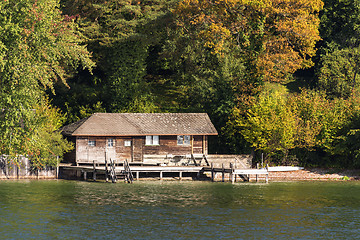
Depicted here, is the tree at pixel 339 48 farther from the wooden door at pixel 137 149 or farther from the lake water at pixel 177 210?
the wooden door at pixel 137 149

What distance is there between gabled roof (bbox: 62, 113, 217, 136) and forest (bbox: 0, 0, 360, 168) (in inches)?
91.1

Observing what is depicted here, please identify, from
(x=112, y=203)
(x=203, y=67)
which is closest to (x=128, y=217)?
(x=112, y=203)

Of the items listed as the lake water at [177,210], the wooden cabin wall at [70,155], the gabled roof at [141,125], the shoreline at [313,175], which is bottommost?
the lake water at [177,210]

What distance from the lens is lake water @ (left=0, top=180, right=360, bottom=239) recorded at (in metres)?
35.7

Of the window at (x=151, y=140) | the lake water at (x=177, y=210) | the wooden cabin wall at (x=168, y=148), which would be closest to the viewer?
the lake water at (x=177, y=210)

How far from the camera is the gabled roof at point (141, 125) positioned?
2437 inches

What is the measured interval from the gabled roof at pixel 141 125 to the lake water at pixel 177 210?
6.49 m

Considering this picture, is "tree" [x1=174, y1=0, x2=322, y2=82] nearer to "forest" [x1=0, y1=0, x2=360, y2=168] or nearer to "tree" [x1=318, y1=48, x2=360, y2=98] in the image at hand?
"forest" [x1=0, y1=0, x2=360, y2=168]

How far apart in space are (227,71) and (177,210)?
2867 cm

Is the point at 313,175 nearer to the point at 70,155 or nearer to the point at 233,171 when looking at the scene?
the point at 233,171

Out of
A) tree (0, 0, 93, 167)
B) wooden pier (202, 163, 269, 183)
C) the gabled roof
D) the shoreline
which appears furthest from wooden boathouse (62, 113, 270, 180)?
tree (0, 0, 93, 167)

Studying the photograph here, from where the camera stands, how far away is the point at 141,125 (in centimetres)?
6388

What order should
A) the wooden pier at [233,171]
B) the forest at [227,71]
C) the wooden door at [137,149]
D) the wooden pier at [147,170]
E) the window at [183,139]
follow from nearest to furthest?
the wooden pier at [147,170]
the wooden pier at [233,171]
the wooden door at [137,149]
the forest at [227,71]
the window at [183,139]

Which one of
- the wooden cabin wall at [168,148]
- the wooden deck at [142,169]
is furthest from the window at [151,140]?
the wooden deck at [142,169]
